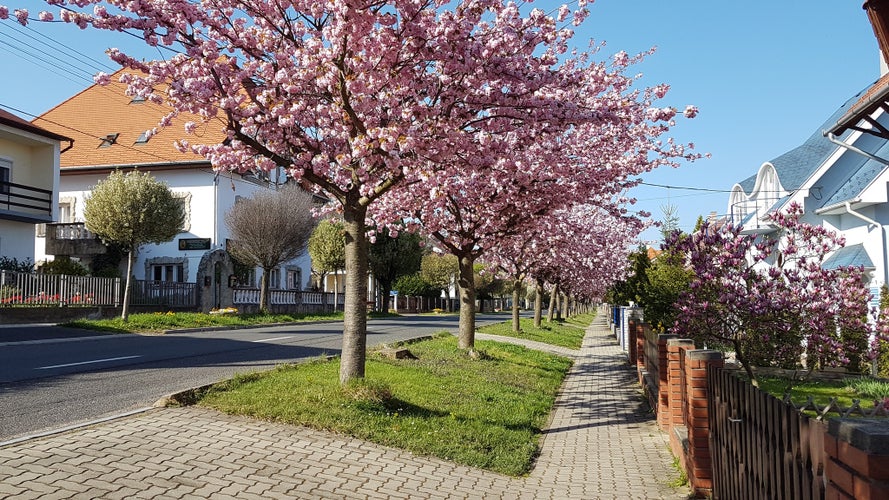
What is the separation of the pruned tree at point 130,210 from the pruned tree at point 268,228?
7.07 metres

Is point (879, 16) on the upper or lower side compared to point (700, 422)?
upper

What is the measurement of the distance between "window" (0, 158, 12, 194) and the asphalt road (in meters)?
12.0

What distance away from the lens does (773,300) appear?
314 inches

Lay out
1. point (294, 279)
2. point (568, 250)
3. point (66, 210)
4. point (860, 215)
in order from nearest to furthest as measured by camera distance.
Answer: point (860, 215)
point (568, 250)
point (66, 210)
point (294, 279)

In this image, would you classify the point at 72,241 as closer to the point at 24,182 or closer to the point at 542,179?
the point at 24,182

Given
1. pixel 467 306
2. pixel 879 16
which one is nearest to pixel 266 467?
pixel 879 16

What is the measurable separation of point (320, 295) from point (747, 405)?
41.4 m

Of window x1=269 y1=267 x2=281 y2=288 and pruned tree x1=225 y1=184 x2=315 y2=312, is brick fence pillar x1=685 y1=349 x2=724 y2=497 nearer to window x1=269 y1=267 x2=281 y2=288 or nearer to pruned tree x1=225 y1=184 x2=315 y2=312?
pruned tree x1=225 y1=184 x2=315 y2=312

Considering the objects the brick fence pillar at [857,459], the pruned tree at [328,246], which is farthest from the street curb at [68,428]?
the pruned tree at [328,246]

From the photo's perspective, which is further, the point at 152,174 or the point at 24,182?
the point at 152,174

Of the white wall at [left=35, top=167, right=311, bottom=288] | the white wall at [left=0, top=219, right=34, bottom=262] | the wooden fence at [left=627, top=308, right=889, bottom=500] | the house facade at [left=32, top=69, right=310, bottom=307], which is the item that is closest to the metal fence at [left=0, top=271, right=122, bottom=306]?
the white wall at [left=0, top=219, right=34, bottom=262]

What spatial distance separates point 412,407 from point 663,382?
326cm

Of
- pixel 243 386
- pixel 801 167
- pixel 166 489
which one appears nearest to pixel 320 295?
pixel 801 167

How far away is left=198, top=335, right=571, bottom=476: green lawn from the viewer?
729cm
